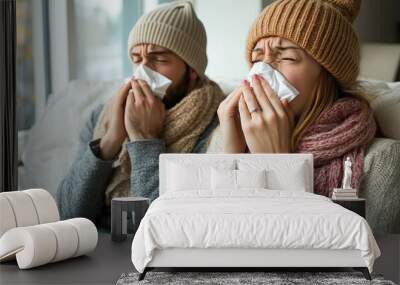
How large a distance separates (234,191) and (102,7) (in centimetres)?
166

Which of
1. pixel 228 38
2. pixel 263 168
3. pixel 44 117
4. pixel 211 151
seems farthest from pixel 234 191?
pixel 44 117

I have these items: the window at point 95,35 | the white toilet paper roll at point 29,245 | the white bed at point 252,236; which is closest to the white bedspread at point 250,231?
the white bed at point 252,236

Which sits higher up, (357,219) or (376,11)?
(376,11)

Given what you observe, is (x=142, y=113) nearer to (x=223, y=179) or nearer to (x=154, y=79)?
(x=154, y=79)

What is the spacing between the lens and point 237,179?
12.3ft

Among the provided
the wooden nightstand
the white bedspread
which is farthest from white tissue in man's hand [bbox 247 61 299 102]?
the white bedspread

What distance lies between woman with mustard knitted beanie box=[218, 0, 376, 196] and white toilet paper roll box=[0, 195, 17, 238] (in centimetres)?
115

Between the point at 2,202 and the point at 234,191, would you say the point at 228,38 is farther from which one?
the point at 2,202

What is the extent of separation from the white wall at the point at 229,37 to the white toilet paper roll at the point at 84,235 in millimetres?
1300

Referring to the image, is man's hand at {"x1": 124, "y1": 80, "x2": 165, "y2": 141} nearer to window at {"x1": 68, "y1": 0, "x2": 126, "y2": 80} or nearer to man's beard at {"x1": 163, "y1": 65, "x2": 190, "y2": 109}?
man's beard at {"x1": 163, "y1": 65, "x2": 190, "y2": 109}

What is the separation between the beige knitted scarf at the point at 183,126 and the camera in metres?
4.14

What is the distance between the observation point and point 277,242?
2994 millimetres

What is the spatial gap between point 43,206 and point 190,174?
26.1 inches

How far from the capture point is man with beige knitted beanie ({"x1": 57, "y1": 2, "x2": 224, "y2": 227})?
13.6 feet
